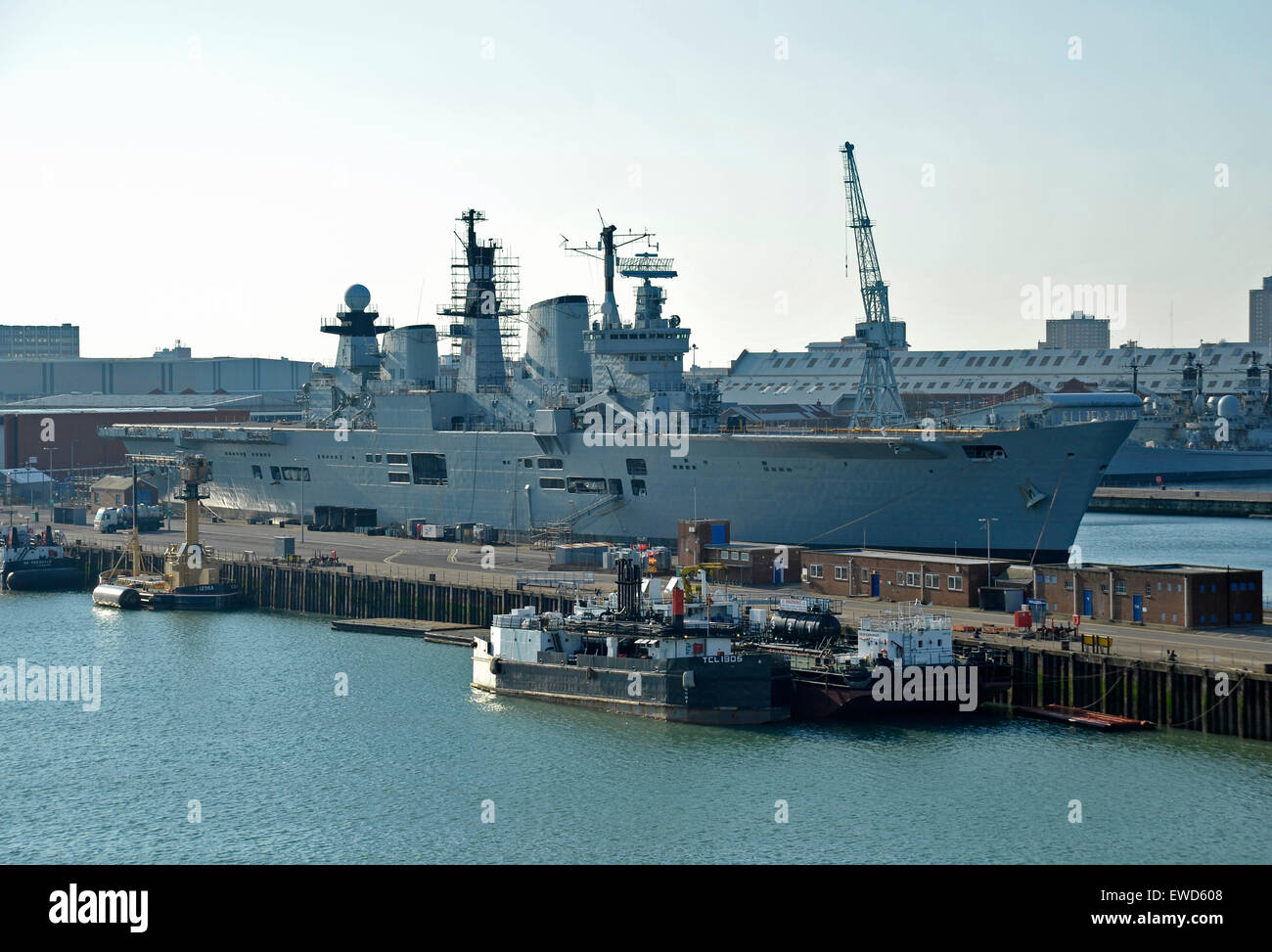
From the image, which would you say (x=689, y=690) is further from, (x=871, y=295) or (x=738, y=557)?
(x=871, y=295)

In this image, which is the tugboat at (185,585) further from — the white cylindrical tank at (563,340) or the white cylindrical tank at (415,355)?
the white cylindrical tank at (563,340)

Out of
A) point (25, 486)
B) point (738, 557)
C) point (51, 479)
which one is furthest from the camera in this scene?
point (25, 486)

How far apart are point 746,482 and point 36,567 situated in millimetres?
28878

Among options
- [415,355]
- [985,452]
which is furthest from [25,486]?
[985,452]

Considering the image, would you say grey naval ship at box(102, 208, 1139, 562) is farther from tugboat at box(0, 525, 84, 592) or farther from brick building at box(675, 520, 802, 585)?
tugboat at box(0, 525, 84, 592)

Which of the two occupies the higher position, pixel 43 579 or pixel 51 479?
pixel 51 479

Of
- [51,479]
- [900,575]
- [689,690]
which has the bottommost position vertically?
[689,690]

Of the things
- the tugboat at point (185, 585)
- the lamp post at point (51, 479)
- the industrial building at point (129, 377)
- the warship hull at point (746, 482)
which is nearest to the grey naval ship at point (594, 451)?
the warship hull at point (746, 482)

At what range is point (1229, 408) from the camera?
113 metres

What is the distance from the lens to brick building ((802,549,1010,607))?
41.9 metres

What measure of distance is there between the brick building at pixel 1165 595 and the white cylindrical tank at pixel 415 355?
34490 millimetres

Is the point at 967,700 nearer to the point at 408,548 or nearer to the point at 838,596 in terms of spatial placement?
the point at 838,596
